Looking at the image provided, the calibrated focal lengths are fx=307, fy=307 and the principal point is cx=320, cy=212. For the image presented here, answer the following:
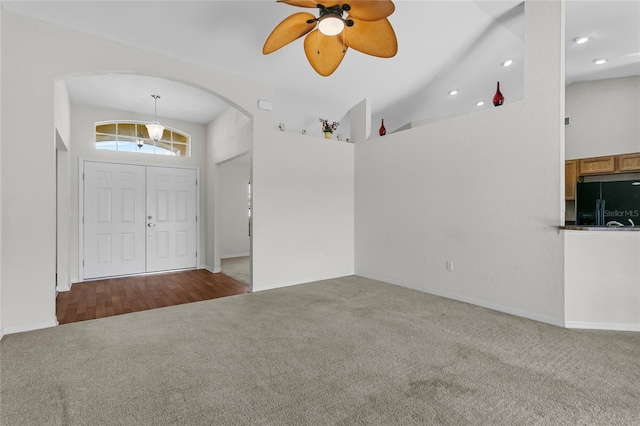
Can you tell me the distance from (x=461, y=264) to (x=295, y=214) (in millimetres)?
2512

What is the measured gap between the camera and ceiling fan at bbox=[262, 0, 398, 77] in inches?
84.0

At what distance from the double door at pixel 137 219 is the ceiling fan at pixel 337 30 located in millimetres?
4340

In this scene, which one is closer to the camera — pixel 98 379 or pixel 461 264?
pixel 98 379

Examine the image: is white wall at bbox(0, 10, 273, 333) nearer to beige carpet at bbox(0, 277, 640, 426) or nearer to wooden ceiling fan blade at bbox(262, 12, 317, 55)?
beige carpet at bbox(0, 277, 640, 426)

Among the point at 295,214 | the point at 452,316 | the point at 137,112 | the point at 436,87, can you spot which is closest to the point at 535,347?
the point at 452,316

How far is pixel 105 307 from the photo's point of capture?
3.84 meters

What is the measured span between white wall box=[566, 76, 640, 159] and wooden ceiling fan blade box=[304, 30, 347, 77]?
5.87 metres

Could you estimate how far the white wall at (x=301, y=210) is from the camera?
4586 millimetres

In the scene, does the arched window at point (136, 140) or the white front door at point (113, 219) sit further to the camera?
the arched window at point (136, 140)

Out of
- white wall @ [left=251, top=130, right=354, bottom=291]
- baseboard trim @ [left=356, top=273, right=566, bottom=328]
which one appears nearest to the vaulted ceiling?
white wall @ [left=251, top=130, right=354, bottom=291]

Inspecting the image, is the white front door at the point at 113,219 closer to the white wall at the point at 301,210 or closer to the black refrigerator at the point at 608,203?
the white wall at the point at 301,210

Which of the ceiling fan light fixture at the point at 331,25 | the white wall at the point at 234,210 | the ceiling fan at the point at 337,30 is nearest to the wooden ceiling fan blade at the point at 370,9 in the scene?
the ceiling fan at the point at 337,30

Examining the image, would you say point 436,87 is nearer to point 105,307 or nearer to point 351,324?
point 351,324

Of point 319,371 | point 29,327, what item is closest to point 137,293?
point 29,327
